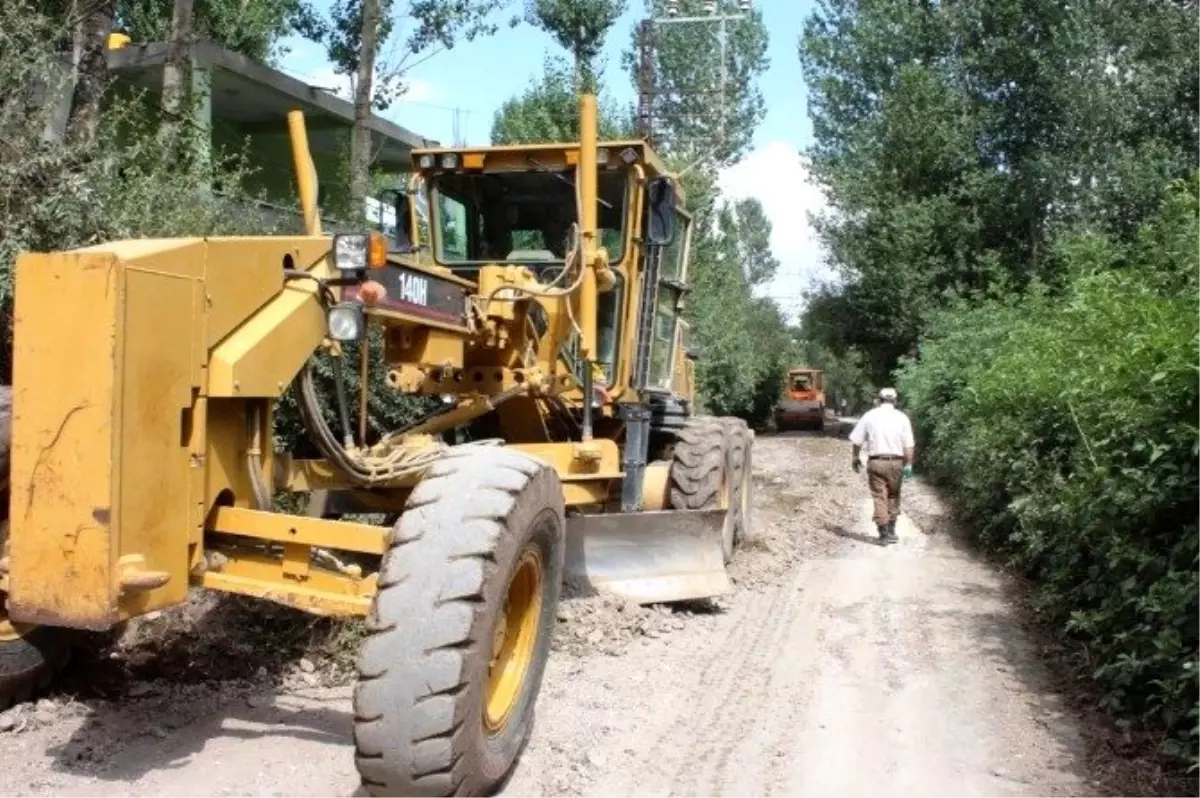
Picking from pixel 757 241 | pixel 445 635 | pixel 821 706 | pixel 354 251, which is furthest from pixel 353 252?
pixel 757 241

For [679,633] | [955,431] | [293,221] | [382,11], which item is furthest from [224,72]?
[679,633]

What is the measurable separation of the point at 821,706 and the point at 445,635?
2739 mm

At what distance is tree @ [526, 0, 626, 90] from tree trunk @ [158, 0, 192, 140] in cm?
1556

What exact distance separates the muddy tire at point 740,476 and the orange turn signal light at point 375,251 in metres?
4.56

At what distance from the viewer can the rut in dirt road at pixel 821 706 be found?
467 cm

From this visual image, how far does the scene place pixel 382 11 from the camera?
16.4m

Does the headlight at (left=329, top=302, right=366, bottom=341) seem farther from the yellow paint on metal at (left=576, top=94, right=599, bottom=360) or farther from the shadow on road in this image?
the shadow on road

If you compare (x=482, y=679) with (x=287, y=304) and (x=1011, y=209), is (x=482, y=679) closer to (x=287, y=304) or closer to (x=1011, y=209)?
(x=287, y=304)

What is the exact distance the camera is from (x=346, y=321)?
4301mm

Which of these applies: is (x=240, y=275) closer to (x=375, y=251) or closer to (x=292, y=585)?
(x=375, y=251)

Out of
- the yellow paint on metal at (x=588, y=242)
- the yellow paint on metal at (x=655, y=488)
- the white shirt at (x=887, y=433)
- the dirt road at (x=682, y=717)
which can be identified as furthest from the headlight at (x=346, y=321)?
the white shirt at (x=887, y=433)

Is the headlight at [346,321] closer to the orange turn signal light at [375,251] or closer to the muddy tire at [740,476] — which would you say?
the orange turn signal light at [375,251]

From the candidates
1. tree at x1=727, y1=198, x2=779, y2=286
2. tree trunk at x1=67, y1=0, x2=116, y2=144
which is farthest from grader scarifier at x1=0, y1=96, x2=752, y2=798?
tree at x1=727, y1=198, x2=779, y2=286

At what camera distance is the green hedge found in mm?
5105
